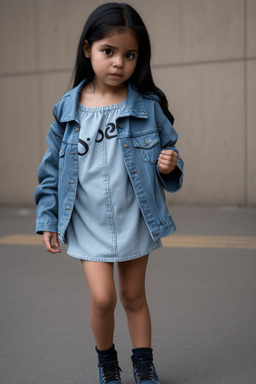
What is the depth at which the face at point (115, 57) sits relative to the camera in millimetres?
2041

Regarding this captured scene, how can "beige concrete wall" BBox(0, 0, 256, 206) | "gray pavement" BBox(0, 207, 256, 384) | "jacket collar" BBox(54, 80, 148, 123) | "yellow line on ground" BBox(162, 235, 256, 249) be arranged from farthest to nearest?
1. "beige concrete wall" BBox(0, 0, 256, 206)
2. "yellow line on ground" BBox(162, 235, 256, 249)
3. "gray pavement" BBox(0, 207, 256, 384)
4. "jacket collar" BBox(54, 80, 148, 123)

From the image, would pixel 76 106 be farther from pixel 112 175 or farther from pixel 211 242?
pixel 211 242

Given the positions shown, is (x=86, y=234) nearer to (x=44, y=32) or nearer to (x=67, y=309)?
→ (x=67, y=309)

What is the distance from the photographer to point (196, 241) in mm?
5465

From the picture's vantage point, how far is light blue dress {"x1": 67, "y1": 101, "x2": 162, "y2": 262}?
2.12 metres

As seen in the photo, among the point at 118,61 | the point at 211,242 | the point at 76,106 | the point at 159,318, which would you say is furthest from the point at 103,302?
the point at 211,242

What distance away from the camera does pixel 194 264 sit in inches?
176

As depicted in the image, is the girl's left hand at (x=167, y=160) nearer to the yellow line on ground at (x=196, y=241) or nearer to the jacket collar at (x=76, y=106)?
the jacket collar at (x=76, y=106)

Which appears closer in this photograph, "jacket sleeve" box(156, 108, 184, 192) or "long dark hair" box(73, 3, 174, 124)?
"long dark hair" box(73, 3, 174, 124)

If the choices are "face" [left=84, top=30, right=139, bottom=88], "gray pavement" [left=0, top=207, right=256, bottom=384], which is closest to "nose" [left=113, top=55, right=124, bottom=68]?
"face" [left=84, top=30, right=139, bottom=88]

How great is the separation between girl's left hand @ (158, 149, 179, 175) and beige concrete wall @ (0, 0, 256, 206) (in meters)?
6.01

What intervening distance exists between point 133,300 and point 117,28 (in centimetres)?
102

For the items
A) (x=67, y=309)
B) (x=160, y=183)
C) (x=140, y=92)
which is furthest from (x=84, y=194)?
(x=67, y=309)

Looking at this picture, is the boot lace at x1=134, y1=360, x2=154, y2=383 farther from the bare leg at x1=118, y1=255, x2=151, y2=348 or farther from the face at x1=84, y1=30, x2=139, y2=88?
the face at x1=84, y1=30, x2=139, y2=88
